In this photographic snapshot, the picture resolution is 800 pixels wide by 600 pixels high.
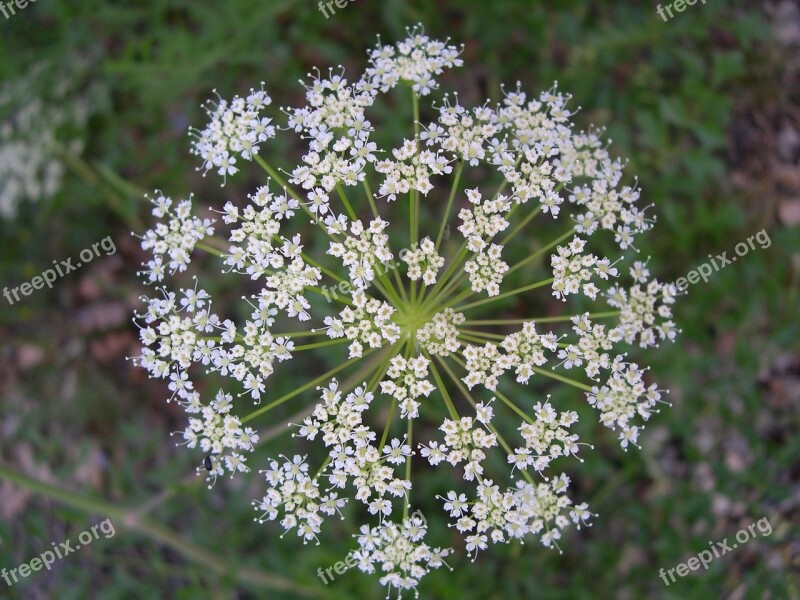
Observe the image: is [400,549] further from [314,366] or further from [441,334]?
[314,366]

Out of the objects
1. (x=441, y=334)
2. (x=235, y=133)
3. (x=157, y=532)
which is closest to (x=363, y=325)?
(x=441, y=334)

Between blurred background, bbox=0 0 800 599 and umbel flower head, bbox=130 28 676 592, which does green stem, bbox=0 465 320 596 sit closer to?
blurred background, bbox=0 0 800 599

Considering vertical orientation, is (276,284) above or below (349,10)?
below

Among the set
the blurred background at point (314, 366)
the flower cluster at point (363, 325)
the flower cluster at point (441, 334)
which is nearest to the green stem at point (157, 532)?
the blurred background at point (314, 366)

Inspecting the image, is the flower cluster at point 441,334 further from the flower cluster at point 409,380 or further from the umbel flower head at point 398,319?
the flower cluster at point 409,380

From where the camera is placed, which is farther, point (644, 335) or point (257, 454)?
point (257, 454)

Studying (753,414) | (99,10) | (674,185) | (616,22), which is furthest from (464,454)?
(99,10)

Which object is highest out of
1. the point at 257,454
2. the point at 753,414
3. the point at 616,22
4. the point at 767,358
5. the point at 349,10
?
the point at 349,10

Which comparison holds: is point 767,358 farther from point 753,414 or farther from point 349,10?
point 349,10
